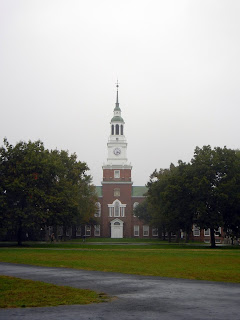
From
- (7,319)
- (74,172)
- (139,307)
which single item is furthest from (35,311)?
(74,172)

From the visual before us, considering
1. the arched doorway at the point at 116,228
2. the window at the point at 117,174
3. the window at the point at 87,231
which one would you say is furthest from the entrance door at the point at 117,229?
the window at the point at 117,174

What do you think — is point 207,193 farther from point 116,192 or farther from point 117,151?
point 116,192

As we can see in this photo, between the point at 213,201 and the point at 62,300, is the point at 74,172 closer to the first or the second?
the point at 213,201

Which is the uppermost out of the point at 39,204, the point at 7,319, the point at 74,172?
the point at 74,172

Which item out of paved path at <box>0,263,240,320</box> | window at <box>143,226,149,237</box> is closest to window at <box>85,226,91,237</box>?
window at <box>143,226,149,237</box>

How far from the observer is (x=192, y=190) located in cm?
5456

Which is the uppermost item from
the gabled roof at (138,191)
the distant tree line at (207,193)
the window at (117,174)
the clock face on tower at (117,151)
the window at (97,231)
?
the clock face on tower at (117,151)

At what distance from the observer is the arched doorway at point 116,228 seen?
4190 inches

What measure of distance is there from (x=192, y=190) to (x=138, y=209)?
43.9m

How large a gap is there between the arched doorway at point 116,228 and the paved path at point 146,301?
87.4 m

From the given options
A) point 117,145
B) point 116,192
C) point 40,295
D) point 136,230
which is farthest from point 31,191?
point 136,230

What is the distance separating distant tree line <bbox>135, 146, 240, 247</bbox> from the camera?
53438 mm

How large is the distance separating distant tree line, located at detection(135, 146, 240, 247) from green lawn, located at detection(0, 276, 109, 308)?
39.3 m

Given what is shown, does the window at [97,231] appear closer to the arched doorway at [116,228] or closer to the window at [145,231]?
the arched doorway at [116,228]
